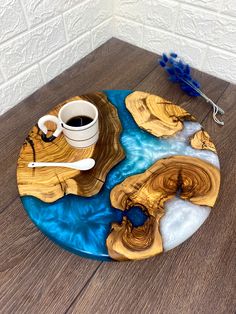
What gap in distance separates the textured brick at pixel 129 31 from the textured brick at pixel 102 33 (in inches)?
1.0

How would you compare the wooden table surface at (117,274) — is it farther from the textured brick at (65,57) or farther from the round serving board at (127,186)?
the textured brick at (65,57)

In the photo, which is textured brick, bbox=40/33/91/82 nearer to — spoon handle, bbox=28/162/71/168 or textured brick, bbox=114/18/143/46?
textured brick, bbox=114/18/143/46

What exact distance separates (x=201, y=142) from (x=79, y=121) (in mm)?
254

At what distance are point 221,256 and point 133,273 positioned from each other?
17 centimetres

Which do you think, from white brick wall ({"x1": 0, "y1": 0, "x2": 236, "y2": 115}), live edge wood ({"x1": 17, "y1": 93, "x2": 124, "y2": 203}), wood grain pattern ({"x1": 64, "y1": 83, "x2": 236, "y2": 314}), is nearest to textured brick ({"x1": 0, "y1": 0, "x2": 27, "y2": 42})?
white brick wall ({"x1": 0, "y1": 0, "x2": 236, "y2": 115})

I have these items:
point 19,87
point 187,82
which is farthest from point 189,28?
point 19,87

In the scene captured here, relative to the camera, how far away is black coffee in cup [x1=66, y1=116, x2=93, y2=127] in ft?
1.85

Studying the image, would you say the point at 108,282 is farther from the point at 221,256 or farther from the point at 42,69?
the point at 42,69

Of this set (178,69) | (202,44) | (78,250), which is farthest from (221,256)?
(202,44)

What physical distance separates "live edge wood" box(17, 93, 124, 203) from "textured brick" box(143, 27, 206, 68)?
1.38ft

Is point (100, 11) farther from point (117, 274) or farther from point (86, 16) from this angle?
point (117, 274)

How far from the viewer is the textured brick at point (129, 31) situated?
0.97 m

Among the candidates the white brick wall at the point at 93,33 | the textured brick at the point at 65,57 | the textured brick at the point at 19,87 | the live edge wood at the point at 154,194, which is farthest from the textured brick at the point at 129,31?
the live edge wood at the point at 154,194

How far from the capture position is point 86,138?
54cm
